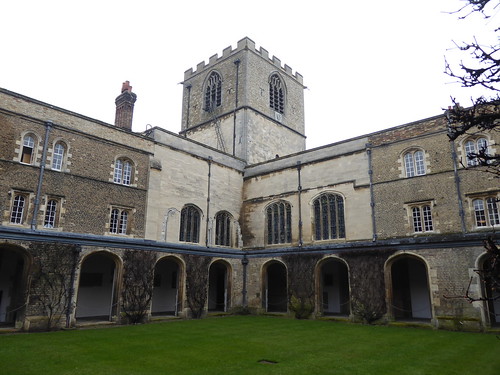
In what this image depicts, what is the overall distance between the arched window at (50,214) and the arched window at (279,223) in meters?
12.0

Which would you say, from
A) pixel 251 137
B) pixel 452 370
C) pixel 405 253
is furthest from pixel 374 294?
pixel 251 137

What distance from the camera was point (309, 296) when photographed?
19.7 meters

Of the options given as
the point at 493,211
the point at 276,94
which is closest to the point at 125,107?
the point at 276,94

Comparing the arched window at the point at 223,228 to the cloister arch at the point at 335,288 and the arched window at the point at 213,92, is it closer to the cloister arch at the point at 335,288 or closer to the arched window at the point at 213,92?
the cloister arch at the point at 335,288

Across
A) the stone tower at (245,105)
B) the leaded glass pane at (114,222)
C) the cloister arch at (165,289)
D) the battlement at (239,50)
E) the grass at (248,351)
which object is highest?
the battlement at (239,50)

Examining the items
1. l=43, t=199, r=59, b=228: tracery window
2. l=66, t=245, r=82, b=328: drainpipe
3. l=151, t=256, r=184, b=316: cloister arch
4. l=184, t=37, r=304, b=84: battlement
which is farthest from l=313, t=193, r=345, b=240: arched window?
l=184, t=37, r=304, b=84: battlement

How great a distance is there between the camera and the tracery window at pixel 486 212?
51.2ft

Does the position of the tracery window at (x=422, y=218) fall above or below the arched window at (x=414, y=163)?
below

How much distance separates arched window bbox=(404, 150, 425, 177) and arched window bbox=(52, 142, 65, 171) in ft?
52.7

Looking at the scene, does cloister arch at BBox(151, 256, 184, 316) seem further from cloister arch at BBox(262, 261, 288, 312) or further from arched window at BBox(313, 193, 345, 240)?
arched window at BBox(313, 193, 345, 240)

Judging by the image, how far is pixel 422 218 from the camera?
1745 cm

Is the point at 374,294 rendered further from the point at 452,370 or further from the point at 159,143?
the point at 159,143

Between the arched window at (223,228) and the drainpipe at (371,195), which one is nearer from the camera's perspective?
the drainpipe at (371,195)

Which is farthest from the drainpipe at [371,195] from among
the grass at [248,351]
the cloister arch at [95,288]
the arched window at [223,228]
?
the cloister arch at [95,288]
